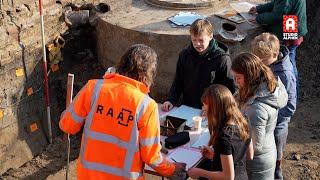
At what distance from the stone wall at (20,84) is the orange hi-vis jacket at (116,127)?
10.8 ft

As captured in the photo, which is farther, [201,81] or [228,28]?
[228,28]

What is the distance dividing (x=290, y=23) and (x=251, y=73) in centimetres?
267

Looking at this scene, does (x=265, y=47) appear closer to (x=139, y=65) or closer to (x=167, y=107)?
(x=167, y=107)

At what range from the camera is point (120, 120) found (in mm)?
3252

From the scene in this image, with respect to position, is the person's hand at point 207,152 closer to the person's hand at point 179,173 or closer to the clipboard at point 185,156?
the clipboard at point 185,156

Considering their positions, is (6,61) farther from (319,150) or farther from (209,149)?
(319,150)

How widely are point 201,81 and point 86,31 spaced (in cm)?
340

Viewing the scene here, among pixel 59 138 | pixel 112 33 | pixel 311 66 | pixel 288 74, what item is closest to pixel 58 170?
pixel 59 138

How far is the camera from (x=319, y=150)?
20.4 ft

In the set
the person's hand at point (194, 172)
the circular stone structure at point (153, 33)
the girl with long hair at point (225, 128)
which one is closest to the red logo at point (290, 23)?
the circular stone structure at point (153, 33)

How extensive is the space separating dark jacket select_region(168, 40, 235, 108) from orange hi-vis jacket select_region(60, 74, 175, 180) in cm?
149

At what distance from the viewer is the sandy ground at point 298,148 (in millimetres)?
5895

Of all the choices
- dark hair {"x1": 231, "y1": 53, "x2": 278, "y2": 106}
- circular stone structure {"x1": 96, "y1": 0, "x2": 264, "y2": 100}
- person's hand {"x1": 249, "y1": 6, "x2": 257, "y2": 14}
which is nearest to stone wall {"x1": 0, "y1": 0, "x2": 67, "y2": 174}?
circular stone structure {"x1": 96, "y1": 0, "x2": 264, "y2": 100}

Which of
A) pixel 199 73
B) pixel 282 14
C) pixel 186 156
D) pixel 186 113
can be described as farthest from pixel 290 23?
pixel 186 156
